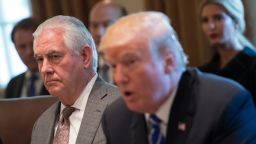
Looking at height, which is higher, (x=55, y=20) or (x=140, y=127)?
(x=55, y=20)

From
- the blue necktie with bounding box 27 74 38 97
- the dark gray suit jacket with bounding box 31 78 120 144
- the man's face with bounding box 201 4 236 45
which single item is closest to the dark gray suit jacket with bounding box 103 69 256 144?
the dark gray suit jacket with bounding box 31 78 120 144

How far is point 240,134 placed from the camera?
1530 millimetres

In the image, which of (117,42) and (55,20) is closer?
(117,42)

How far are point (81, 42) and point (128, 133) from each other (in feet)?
2.21

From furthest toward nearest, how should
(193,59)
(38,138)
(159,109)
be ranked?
1. (193,59)
2. (38,138)
3. (159,109)

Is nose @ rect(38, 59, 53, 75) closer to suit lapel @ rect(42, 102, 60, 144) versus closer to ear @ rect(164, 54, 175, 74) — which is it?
suit lapel @ rect(42, 102, 60, 144)

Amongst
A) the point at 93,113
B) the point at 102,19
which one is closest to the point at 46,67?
the point at 93,113

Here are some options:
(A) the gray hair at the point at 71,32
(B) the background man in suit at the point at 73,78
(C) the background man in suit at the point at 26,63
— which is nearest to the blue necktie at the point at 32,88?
(C) the background man in suit at the point at 26,63

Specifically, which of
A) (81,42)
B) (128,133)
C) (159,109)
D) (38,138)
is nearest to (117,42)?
(159,109)

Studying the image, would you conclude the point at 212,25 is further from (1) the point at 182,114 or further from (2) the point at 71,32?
(1) the point at 182,114

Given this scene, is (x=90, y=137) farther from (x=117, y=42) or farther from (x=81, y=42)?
(x=117, y=42)

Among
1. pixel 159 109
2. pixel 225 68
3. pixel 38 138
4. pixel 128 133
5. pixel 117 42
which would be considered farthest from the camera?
pixel 225 68

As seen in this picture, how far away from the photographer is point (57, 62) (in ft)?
7.31

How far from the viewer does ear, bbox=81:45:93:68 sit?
2288mm
